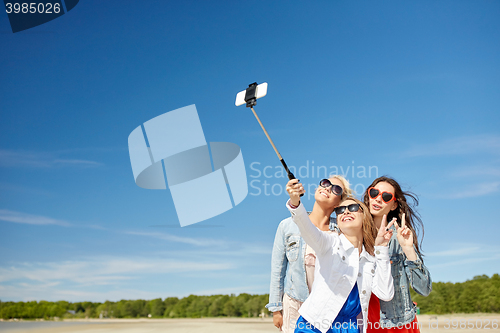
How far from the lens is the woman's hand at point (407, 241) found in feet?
15.8

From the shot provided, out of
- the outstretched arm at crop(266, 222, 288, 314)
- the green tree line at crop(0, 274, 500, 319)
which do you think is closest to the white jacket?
the outstretched arm at crop(266, 222, 288, 314)

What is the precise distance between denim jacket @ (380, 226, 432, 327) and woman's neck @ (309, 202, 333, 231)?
3.31 feet

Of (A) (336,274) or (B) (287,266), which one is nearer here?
(A) (336,274)

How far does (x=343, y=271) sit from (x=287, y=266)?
2030mm

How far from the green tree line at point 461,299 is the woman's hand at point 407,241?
28.3 m

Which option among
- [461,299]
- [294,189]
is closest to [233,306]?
[461,299]

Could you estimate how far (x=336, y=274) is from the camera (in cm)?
434

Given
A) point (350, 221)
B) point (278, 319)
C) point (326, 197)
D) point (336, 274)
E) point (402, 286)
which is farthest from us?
point (278, 319)

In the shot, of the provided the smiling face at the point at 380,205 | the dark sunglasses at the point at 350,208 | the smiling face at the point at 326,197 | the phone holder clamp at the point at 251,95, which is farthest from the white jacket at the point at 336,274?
the phone holder clamp at the point at 251,95

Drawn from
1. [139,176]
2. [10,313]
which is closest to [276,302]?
[139,176]

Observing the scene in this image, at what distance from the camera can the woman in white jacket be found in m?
4.18

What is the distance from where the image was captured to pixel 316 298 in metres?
4.31

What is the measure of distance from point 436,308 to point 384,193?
30.2 meters

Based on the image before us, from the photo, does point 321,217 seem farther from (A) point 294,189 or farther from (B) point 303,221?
(A) point 294,189
